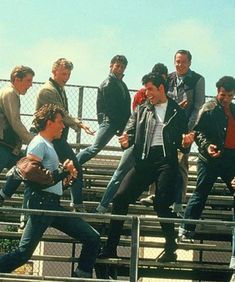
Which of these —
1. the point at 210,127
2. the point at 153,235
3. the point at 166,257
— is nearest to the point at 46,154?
the point at 166,257

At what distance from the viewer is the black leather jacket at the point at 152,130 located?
7.66 metres

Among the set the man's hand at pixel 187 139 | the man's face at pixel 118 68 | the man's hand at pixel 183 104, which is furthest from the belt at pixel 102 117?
the man's hand at pixel 187 139

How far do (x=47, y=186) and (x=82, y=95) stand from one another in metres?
5.83

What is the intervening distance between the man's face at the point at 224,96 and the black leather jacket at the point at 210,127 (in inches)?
3.8

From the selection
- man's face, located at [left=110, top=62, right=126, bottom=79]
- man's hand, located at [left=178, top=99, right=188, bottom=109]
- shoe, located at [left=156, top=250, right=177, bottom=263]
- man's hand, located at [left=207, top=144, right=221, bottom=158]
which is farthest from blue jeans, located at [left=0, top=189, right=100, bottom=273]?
man's face, located at [left=110, top=62, right=126, bottom=79]

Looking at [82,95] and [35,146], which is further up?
[82,95]

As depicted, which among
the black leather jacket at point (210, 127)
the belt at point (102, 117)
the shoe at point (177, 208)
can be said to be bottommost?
the shoe at point (177, 208)

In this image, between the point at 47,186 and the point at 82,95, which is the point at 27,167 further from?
the point at 82,95

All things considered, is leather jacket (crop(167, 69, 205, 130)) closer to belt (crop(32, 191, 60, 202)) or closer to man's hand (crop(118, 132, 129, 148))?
man's hand (crop(118, 132, 129, 148))

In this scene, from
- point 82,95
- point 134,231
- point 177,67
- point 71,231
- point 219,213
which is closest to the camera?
point 134,231

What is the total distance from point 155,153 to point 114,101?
2.20 metres

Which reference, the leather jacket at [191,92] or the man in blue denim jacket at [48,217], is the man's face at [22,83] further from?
the leather jacket at [191,92]

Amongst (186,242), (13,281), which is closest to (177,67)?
(186,242)

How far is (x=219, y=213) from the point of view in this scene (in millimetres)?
10141
